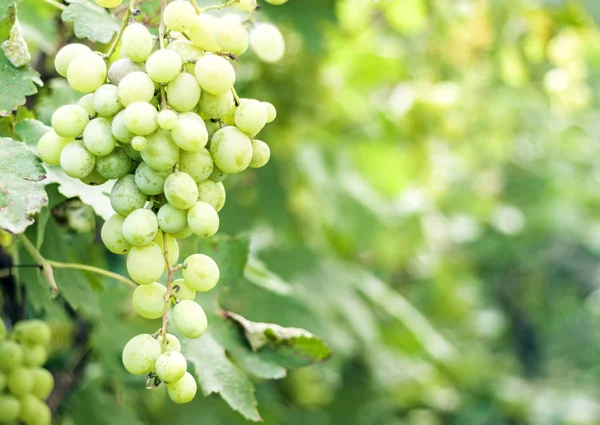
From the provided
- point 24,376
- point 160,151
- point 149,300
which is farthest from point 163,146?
point 24,376

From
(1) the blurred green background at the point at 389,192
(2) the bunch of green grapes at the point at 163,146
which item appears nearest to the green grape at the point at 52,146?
(2) the bunch of green grapes at the point at 163,146

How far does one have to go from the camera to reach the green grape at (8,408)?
70 centimetres

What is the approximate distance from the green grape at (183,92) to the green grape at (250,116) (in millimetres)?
32

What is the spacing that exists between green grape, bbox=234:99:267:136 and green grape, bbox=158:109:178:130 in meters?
0.05

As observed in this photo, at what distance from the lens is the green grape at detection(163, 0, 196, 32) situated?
48cm

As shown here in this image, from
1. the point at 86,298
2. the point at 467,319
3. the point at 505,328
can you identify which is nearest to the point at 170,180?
the point at 86,298

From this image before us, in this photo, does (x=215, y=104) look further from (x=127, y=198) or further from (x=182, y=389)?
(x=182, y=389)

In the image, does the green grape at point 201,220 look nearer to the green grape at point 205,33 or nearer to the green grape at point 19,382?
the green grape at point 205,33

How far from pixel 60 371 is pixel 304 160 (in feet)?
2.14

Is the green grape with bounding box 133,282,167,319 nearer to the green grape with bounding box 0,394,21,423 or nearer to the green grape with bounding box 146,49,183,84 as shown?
the green grape with bounding box 146,49,183,84

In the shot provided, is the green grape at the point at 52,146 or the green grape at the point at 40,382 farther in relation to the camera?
the green grape at the point at 40,382

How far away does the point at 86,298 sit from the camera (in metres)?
0.70

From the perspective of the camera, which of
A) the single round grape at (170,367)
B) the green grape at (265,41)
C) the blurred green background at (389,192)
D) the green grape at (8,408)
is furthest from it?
the blurred green background at (389,192)

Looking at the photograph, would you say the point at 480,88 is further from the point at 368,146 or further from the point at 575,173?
the point at 575,173
